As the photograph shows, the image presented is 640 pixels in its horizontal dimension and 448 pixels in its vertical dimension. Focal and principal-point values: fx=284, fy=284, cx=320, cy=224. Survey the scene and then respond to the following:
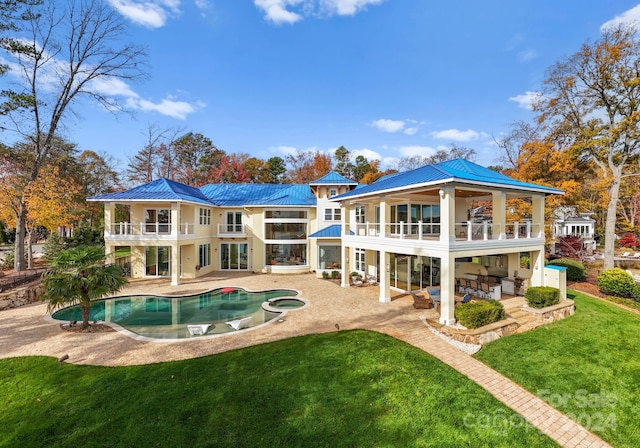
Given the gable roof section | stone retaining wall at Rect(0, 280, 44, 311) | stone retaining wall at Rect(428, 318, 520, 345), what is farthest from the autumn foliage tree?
stone retaining wall at Rect(0, 280, 44, 311)

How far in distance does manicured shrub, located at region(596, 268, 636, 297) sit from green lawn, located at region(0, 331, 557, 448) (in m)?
13.9

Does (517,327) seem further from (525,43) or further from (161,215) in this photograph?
(161,215)

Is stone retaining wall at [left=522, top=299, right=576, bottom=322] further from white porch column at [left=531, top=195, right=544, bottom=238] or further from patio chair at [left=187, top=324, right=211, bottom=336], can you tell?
patio chair at [left=187, top=324, right=211, bottom=336]

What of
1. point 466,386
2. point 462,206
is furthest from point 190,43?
point 466,386

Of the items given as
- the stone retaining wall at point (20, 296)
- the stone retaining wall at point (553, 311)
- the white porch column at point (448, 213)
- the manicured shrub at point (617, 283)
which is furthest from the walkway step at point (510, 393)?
the stone retaining wall at point (20, 296)

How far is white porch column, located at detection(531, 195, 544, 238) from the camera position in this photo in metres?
14.3

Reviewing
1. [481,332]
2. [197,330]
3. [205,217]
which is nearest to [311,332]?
[197,330]

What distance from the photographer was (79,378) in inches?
296

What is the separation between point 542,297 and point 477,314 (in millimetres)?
4253

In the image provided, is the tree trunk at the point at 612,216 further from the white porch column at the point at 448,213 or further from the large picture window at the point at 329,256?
the large picture window at the point at 329,256

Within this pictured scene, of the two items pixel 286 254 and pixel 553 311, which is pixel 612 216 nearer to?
pixel 553 311

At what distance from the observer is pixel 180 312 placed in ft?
44.6

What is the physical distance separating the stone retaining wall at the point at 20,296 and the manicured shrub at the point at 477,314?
20483mm

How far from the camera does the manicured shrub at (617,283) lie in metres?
14.8
